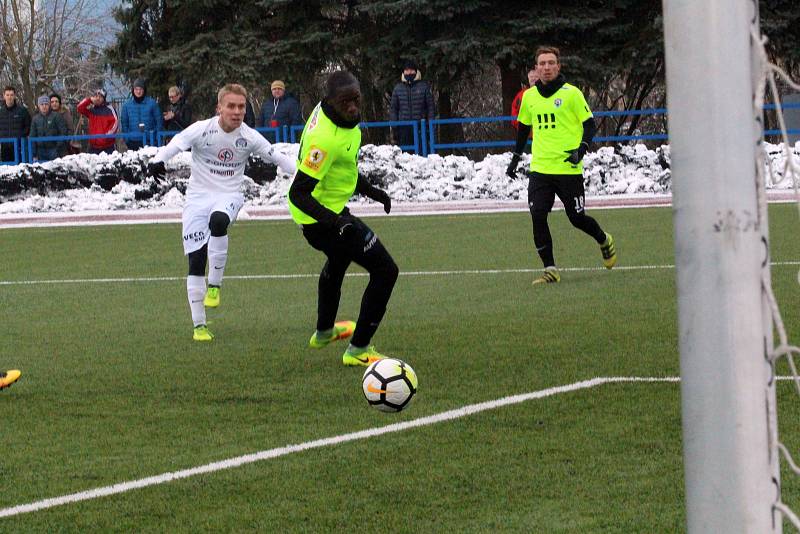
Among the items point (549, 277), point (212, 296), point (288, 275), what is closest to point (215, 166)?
point (212, 296)

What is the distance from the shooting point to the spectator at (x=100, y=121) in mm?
29422

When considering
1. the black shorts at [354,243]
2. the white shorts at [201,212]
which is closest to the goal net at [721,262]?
the black shorts at [354,243]

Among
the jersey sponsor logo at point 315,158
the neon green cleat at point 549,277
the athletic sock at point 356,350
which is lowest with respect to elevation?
the athletic sock at point 356,350

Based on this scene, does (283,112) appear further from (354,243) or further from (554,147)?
(354,243)

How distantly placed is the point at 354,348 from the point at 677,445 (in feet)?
Answer: 9.85

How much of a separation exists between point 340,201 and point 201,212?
2248 mm

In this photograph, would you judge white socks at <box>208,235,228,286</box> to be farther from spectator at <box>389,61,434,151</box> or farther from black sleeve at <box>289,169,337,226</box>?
spectator at <box>389,61,434,151</box>

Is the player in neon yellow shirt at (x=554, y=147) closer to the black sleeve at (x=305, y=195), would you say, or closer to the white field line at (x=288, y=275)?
the white field line at (x=288, y=275)

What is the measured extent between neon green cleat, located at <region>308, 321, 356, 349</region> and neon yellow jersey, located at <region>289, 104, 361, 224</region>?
41.5 inches

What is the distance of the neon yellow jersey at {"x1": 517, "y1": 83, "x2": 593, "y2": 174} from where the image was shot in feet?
42.9

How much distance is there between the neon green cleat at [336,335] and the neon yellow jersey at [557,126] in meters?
3.95

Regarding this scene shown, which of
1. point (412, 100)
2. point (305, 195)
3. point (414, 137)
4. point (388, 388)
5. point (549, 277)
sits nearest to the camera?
point (388, 388)

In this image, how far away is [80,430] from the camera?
7.00 metres

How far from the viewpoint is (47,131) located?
98.2 ft
